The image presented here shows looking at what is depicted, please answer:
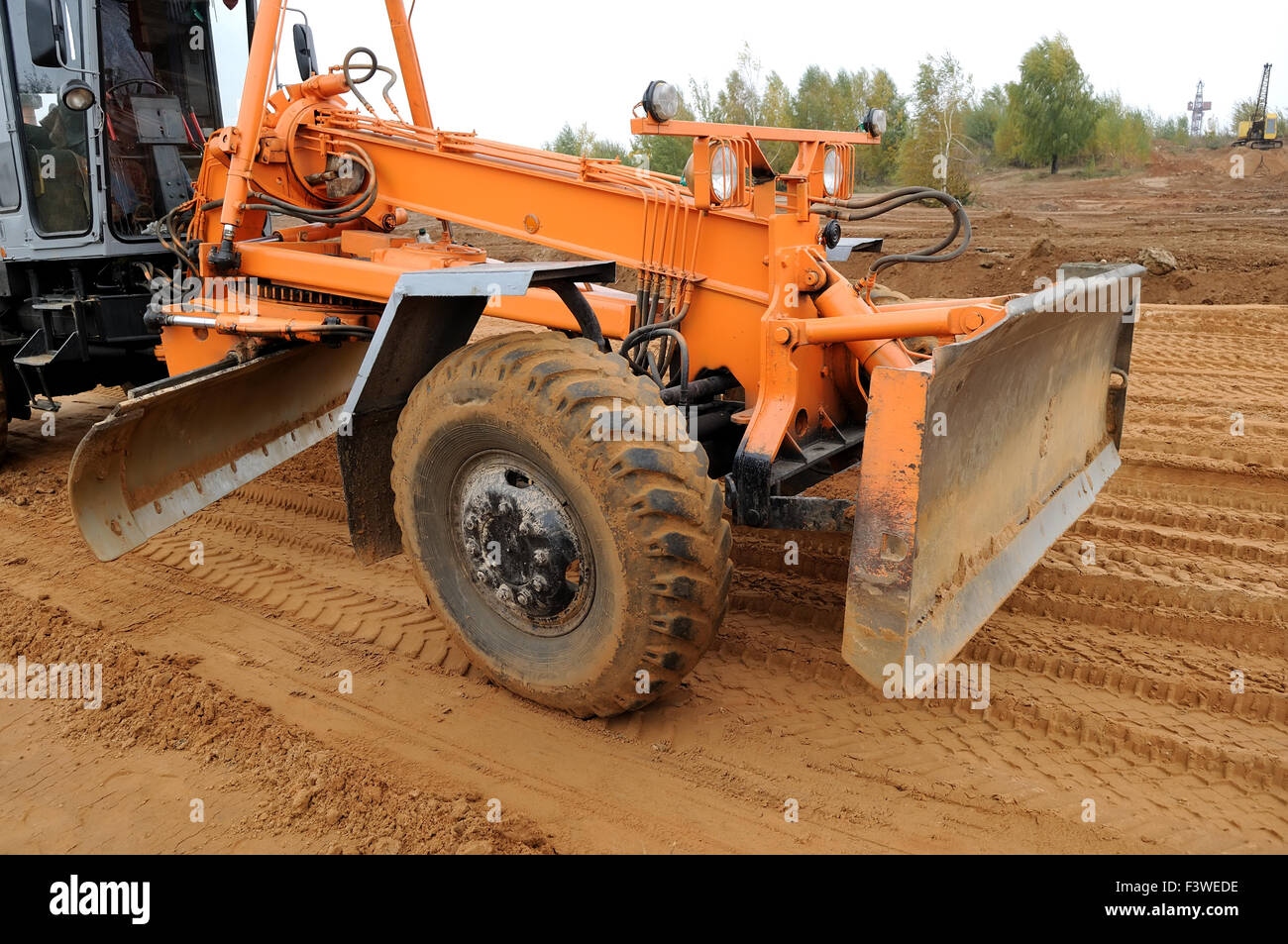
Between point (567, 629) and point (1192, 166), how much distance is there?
2987 cm

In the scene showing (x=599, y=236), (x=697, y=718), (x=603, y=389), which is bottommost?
(x=697, y=718)

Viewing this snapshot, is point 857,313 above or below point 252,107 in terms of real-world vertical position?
below

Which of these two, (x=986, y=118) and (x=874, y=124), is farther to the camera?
(x=986, y=118)

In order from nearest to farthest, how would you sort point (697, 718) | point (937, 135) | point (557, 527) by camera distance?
point (557, 527) < point (697, 718) < point (937, 135)

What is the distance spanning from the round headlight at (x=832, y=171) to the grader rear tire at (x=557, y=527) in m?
1.46

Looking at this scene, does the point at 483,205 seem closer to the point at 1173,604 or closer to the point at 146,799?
the point at 146,799

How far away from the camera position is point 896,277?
39.0 feet

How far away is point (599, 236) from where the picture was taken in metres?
3.93

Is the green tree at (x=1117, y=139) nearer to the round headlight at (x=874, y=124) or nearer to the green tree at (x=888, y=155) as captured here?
the green tree at (x=888, y=155)

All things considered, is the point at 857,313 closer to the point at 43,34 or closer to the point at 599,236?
the point at 599,236

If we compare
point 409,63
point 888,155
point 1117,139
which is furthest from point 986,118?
point 409,63

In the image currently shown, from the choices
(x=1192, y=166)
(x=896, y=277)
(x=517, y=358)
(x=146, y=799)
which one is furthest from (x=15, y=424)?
(x=1192, y=166)

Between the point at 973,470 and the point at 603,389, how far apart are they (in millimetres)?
1283

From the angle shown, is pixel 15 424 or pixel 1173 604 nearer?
pixel 1173 604
